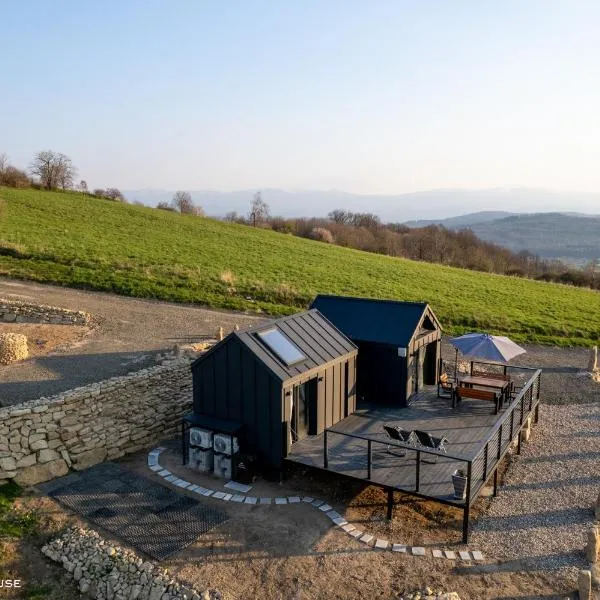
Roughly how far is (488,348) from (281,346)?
5900mm

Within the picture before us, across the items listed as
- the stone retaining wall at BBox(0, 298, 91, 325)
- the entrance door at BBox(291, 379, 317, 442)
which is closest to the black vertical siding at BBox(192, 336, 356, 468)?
the entrance door at BBox(291, 379, 317, 442)

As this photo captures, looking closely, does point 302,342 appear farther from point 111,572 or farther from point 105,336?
point 105,336

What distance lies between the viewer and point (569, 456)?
550 inches

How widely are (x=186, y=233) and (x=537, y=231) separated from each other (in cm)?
12005

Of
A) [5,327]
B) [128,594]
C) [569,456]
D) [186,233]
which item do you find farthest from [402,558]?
[186,233]

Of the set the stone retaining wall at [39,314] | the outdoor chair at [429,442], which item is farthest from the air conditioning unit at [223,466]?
the stone retaining wall at [39,314]

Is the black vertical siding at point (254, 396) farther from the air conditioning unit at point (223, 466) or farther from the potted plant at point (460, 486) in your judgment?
the potted plant at point (460, 486)

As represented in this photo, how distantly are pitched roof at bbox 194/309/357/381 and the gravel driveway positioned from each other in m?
5.35

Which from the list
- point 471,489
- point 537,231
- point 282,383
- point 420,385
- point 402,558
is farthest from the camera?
point 537,231

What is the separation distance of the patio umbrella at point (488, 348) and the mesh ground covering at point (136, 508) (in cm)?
786

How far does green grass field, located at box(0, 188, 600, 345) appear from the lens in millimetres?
27766

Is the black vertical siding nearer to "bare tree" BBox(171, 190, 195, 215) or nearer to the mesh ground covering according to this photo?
the mesh ground covering

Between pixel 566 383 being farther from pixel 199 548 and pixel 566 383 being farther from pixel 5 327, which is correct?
pixel 5 327

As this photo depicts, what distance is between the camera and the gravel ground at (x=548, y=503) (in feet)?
32.0
